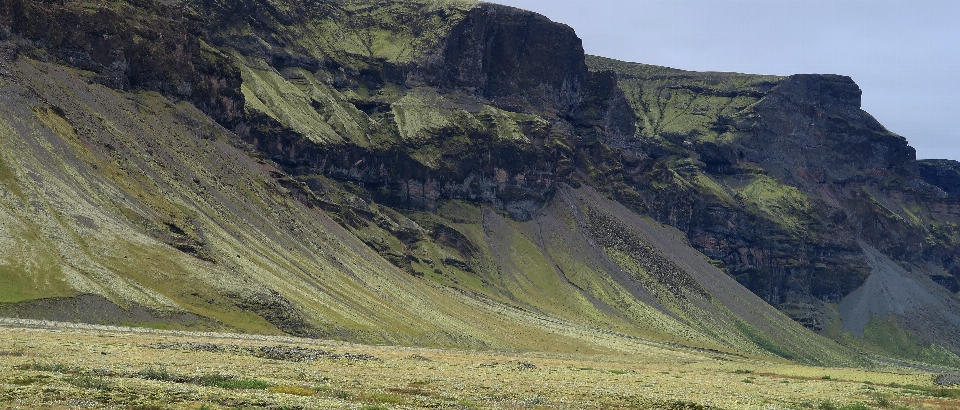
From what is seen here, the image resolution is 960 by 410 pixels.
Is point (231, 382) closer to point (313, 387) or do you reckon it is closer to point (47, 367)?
point (313, 387)

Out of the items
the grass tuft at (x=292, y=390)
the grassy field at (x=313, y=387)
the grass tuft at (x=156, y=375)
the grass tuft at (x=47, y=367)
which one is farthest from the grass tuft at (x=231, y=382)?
the grass tuft at (x=47, y=367)

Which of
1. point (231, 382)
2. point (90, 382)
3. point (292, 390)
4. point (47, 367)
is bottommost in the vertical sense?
point (47, 367)

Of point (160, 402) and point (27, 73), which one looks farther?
point (27, 73)

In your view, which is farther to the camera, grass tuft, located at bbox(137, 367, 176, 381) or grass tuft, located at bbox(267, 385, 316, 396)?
grass tuft, located at bbox(137, 367, 176, 381)

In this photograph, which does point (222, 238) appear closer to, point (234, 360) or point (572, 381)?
point (234, 360)

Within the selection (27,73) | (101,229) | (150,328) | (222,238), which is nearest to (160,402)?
(150,328)

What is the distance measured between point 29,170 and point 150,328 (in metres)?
55.2

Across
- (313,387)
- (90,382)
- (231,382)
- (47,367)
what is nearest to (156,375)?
(231,382)

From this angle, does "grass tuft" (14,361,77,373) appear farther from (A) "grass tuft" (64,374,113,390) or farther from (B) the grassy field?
(A) "grass tuft" (64,374,113,390)

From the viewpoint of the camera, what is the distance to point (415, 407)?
144ft

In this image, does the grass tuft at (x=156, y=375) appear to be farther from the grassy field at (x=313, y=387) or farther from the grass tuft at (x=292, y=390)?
the grass tuft at (x=292, y=390)

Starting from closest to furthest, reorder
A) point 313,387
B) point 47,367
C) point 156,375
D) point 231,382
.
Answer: point 231,382
point 313,387
point 156,375
point 47,367

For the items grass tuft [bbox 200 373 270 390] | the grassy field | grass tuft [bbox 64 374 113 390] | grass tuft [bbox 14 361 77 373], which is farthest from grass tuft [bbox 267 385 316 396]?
grass tuft [bbox 14 361 77 373]

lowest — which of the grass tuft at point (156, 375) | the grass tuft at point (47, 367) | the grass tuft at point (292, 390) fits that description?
the grass tuft at point (47, 367)
